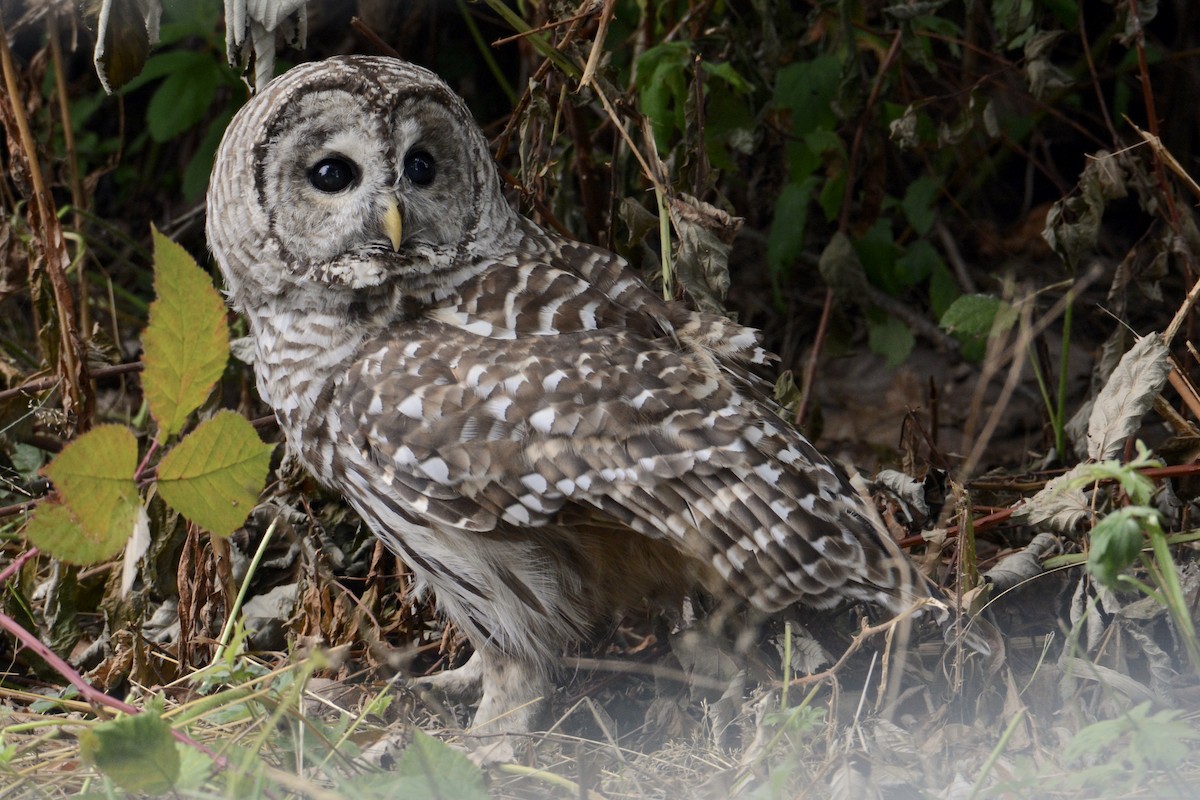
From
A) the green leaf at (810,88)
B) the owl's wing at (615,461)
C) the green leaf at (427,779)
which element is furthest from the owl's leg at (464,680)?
the green leaf at (810,88)

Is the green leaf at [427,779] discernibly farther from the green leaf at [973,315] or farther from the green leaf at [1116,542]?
the green leaf at [973,315]

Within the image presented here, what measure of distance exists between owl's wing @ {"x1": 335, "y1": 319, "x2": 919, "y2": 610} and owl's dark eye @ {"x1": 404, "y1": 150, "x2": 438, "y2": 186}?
15.7 inches

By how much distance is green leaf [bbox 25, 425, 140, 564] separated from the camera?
1587 mm

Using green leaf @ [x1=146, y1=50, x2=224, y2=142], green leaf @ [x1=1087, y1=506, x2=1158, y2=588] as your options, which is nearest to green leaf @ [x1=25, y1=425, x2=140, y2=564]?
green leaf @ [x1=1087, y1=506, x2=1158, y2=588]

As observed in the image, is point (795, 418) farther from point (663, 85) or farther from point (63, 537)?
point (63, 537)

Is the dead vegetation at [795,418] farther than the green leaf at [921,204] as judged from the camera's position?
Answer: No

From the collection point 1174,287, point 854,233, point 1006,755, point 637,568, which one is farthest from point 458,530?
point 1174,287

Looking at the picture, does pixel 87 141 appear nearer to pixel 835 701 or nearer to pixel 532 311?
pixel 532 311

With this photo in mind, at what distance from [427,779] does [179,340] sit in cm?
72

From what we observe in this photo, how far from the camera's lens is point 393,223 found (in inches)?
91.7

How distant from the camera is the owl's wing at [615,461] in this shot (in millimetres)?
2148

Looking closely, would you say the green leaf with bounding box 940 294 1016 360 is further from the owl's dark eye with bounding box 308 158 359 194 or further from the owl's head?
the owl's dark eye with bounding box 308 158 359 194

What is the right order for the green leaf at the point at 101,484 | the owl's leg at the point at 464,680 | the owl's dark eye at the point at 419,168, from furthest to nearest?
the owl's leg at the point at 464,680 < the owl's dark eye at the point at 419,168 < the green leaf at the point at 101,484

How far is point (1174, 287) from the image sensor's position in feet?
12.6
